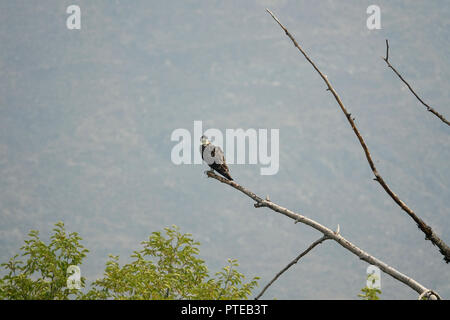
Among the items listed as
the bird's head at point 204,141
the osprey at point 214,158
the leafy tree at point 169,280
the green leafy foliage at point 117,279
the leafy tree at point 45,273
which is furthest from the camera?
the leafy tree at point 45,273

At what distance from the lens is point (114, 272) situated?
13984 millimetres

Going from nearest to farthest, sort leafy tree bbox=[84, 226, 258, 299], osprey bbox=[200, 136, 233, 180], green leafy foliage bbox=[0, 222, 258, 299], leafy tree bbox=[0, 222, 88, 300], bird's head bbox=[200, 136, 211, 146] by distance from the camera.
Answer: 1. osprey bbox=[200, 136, 233, 180]
2. bird's head bbox=[200, 136, 211, 146]
3. leafy tree bbox=[84, 226, 258, 299]
4. green leafy foliage bbox=[0, 222, 258, 299]
5. leafy tree bbox=[0, 222, 88, 300]

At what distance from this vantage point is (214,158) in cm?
689

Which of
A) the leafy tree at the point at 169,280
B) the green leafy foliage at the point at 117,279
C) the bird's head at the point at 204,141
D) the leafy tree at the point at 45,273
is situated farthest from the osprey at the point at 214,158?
the leafy tree at the point at 45,273

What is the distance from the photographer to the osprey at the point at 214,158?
252 inches

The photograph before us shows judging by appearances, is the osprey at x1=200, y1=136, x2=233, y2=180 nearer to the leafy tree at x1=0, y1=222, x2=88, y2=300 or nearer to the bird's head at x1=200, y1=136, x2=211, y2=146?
the bird's head at x1=200, y1=136, x2=211, y2=146

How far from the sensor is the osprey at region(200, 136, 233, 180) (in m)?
6.41

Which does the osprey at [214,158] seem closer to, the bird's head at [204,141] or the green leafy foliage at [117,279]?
the bird's head at [204,141]

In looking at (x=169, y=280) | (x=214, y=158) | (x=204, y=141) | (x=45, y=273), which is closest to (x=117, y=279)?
(x=169, y=280)

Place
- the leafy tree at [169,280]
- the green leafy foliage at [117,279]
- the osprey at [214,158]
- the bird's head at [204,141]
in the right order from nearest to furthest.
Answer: the osprey at [214,158] < the bird's head at [204,141] < the leafy tree at [169,280] < the green leafy foliage at [117,279]

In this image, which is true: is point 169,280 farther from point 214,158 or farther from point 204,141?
point 214,158

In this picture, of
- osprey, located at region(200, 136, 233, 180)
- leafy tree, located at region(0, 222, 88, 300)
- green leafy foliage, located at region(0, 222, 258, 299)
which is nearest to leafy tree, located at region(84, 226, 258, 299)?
green leafy foliage, located at region(0, 222, 258, 299)

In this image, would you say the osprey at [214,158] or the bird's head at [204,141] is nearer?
the osprey at [214,158]

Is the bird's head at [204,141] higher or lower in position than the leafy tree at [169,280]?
higher
